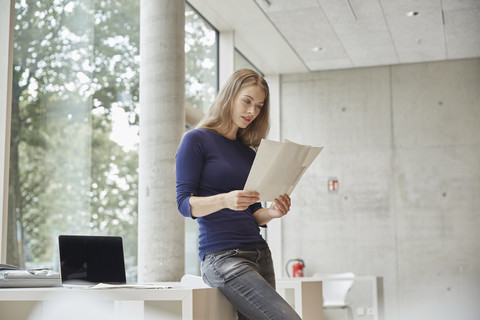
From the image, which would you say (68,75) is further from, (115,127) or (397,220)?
(397,220)

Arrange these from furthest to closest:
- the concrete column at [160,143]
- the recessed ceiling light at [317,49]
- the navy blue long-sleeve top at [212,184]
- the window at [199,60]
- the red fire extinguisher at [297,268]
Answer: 1. the red fire extinguisher at [297,268]
2. the recessed ceiling light at [317,49]
3. the window at [199,60]
4. the concrete column at [160,143]
5. the navy blue long-sleeve top at [212,184]

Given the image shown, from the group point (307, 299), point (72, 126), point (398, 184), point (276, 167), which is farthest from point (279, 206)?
point (398, 184)

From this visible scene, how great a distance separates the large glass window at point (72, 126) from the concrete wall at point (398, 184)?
3.71 meters

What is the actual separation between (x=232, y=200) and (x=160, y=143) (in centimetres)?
257

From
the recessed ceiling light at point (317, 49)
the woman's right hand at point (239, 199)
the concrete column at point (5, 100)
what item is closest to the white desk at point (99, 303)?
the woman's right hand at point (239, 199)

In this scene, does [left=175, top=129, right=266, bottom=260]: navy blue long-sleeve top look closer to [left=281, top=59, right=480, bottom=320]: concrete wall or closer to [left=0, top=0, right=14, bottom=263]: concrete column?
[left=0, top=0, right=14, bottom=263]: concrete column

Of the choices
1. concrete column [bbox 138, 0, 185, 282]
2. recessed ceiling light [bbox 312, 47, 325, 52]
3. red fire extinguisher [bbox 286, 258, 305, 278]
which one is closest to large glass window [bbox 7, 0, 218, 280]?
concrete column [bbox 138, 0, 185, 282]

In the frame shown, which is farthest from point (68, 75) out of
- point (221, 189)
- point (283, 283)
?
point (221, 189)

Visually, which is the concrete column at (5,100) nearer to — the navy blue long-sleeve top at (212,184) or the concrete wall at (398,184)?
the navy blue long-sleeve top at (212,184)

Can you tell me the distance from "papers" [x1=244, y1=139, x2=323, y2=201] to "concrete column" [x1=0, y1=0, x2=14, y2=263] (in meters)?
1.95

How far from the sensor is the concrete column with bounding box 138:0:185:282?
14.0 ft

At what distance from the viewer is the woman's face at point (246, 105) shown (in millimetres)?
2051

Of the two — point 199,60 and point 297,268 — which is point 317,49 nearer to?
point 199,60

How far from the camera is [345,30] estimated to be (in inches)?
259
